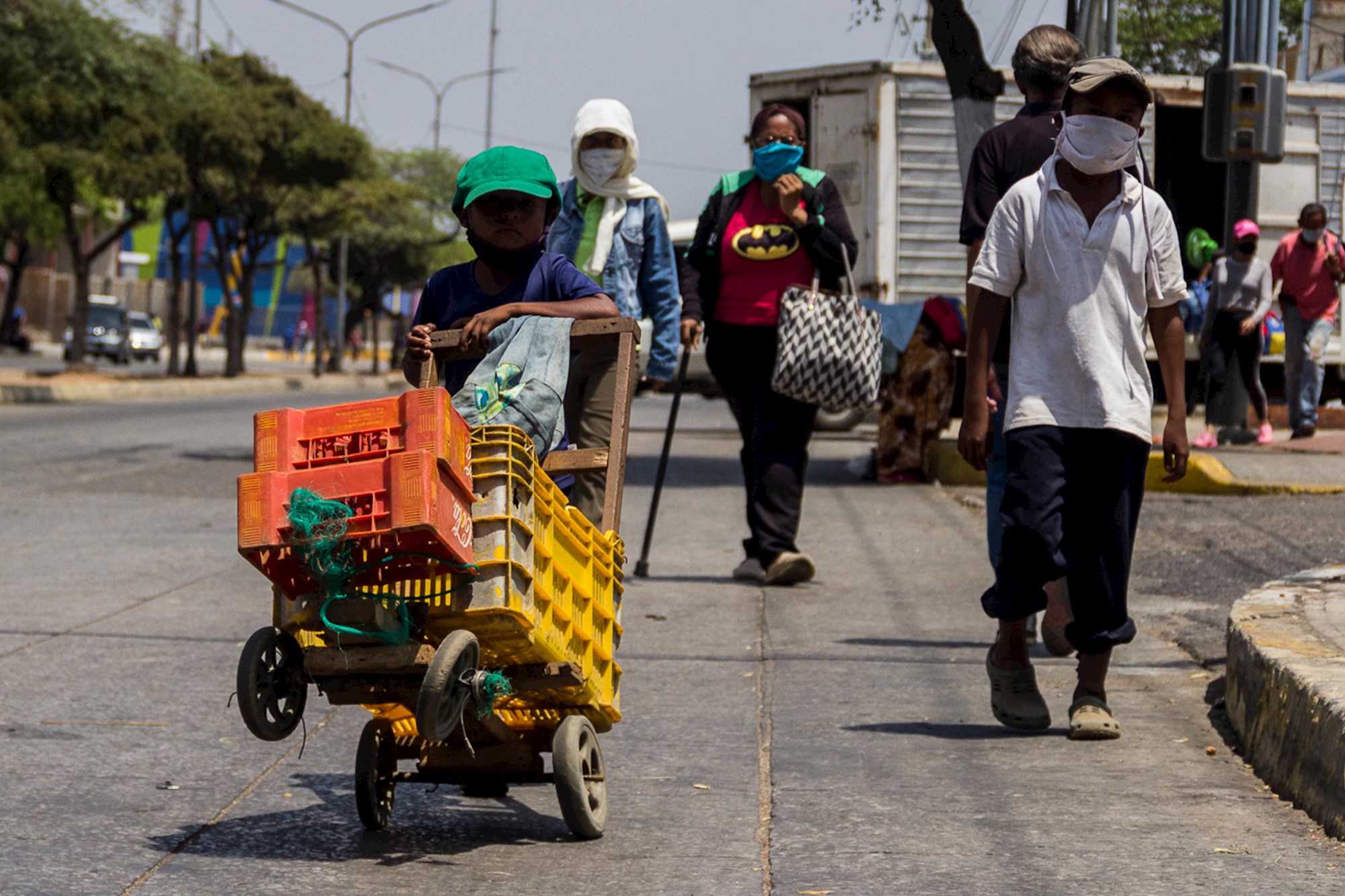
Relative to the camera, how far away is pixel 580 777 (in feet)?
11.7

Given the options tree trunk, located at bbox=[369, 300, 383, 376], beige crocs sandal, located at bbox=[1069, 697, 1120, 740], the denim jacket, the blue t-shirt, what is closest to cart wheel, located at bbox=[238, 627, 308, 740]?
the blue t-shirt

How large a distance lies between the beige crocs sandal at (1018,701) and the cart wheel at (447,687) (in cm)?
197

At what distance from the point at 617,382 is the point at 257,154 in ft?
106

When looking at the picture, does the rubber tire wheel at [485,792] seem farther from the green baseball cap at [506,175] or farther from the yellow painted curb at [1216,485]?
the yellow painted curb at [1216,485]

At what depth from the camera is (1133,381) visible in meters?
4.59

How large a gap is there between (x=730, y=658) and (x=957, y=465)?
22.4 ft

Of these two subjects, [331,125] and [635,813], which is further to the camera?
[331,125]

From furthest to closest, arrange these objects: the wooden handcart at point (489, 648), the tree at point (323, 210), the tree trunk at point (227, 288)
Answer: the tree trunk at point (227, 288)
the tree at point (323, 210)
the wooden handcart at point (489, 648)

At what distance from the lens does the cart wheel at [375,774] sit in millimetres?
3676

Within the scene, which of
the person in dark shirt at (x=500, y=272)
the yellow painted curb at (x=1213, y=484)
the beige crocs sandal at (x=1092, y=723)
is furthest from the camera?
the yellow painted curb at (x=1213, y=484)

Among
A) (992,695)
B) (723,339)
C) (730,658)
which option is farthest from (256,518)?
(723,339)

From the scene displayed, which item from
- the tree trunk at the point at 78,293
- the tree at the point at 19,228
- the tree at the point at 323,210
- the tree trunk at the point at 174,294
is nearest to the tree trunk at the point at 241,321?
the tree trunk at the point at 174,294

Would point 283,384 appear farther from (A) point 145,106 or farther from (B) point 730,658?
(B) point 730,658

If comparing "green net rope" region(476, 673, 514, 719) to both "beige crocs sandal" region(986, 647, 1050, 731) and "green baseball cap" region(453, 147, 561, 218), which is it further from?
"beige crocs sandal" region(986, 647, 1050, 731)
